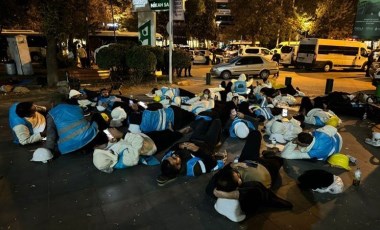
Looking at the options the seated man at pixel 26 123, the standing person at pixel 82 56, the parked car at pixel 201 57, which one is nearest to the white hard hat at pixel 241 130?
the seated man at pixel 26 123

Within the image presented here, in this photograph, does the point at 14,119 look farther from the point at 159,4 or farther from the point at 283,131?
the point at 159,4

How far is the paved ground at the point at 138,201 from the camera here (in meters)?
3.83

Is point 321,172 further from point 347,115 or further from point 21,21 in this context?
point 21,21

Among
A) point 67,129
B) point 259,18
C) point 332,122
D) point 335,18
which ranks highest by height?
point 259,18

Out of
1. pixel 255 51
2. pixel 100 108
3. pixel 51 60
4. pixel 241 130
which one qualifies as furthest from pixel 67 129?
pixel 255 51

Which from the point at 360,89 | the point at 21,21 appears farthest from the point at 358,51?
the point at 21,21

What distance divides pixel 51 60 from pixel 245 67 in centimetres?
995

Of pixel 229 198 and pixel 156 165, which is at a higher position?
pixel 229 198

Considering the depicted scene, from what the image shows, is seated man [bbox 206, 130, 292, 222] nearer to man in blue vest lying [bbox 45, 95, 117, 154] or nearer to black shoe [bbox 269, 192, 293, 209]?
black shoe [bbox 269, 192, 293, 209]

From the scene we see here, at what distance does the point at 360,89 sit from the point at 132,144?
13.3 meters

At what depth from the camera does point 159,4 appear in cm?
1482

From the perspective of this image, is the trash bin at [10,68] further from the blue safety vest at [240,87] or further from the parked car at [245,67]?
the blue safety vest at [240,87]

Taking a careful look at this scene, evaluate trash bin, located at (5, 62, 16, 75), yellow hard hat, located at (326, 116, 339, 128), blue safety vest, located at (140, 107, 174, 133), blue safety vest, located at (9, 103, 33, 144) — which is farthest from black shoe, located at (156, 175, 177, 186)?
trash bin, located at (5, 62, 16, 75)

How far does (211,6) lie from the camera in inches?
1503
